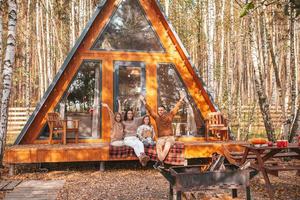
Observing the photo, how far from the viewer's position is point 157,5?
878 cm

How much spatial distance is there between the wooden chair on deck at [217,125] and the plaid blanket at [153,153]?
1439mm

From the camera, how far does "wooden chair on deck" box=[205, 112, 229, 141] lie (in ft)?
27.7

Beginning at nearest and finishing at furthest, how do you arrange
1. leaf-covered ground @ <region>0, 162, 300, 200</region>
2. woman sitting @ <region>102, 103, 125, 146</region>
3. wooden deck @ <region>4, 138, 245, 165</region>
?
leaf-covered ground @ <region>0, 162, 300, 200</region>, wooden deck @ <region>4, 138, 245, 165</region>, woman sitting @ <region>102, 103, 125, 146</region>

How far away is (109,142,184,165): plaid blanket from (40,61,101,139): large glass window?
127 cm

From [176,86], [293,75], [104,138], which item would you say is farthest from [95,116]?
[293,75]

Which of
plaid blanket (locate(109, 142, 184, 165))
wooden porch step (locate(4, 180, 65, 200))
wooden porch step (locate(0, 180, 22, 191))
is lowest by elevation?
wooden porch step (locate(4, 180, 65, 200))

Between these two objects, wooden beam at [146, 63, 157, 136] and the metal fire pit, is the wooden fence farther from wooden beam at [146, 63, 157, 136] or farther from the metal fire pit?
the metal fire pit

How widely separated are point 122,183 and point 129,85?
10.2 feet

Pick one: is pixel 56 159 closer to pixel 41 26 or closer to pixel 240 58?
pixel 41 26

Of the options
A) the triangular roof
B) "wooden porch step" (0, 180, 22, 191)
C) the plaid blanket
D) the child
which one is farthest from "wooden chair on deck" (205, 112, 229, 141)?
"wooden porch step" (0, 180, 22, 191)

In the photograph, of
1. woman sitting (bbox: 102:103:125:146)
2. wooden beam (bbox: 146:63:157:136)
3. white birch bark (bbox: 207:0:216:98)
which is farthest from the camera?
white birch bark (bbox: 207:0:216:98)

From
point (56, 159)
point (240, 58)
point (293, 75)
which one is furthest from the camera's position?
point (240, 58)

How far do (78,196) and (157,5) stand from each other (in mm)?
5392

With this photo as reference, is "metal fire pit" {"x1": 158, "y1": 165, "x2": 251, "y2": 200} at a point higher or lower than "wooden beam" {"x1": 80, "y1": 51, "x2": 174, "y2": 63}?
lower
